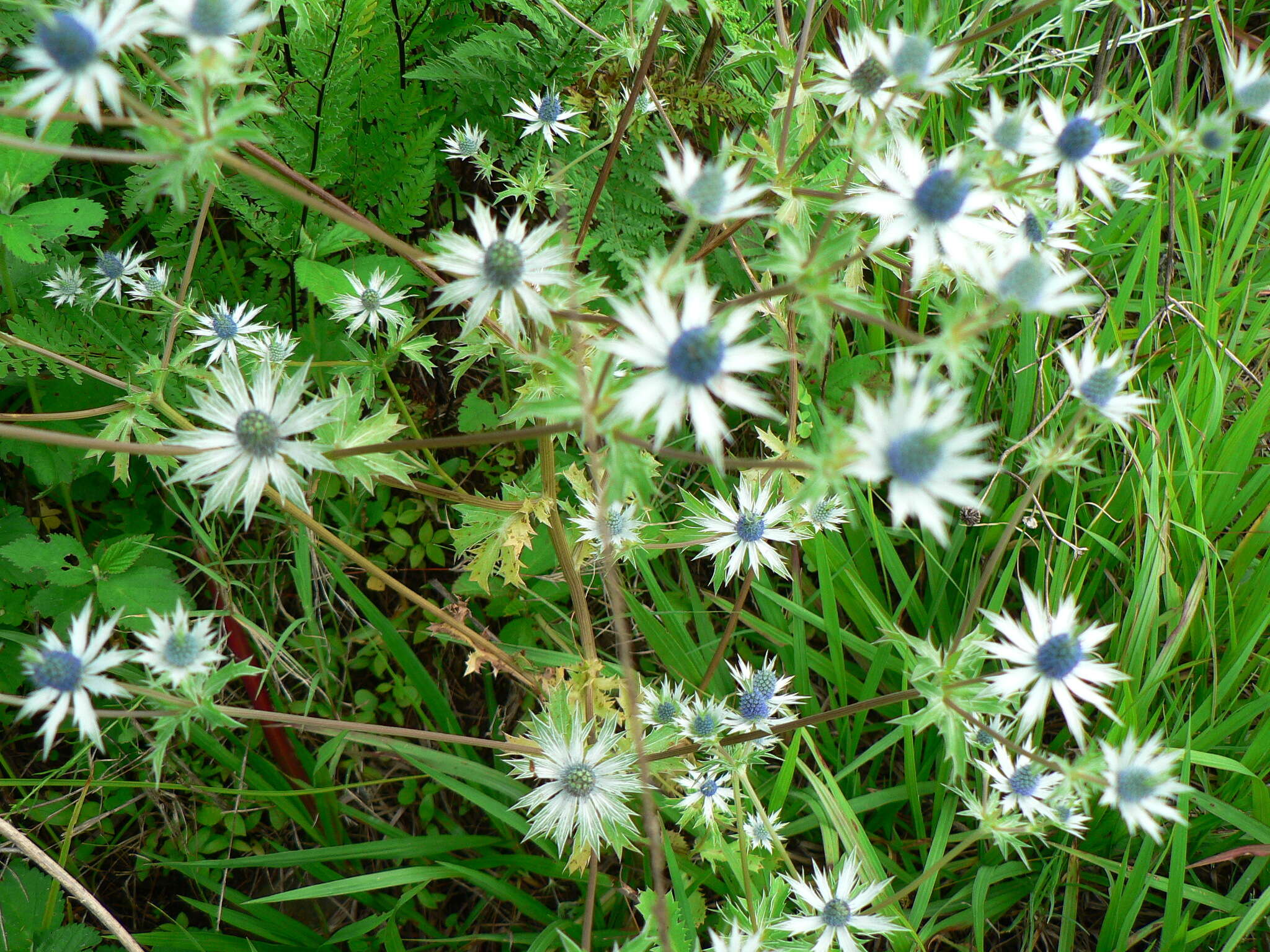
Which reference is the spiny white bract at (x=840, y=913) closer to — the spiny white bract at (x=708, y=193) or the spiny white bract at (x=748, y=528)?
the spiny white bract at (x=748, y=528)

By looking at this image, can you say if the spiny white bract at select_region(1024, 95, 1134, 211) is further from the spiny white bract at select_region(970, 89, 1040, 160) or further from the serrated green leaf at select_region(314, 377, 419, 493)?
the serrated green leaf at select_region(314, 377, 419, 493)

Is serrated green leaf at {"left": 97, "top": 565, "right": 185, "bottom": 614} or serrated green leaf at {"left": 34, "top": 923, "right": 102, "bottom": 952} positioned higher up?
serrated green leaf at {"left": 97, "top": 565, "right": 185, "bottom": 614}

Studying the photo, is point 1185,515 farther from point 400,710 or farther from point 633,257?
point 400,710

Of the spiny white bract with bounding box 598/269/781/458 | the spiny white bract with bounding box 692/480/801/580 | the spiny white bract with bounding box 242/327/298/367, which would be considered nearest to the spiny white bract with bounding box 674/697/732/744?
the spiny white bract with bounding box 692/480/801/580

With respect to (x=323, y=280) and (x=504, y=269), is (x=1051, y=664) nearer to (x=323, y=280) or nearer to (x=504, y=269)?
(x=504, y=269)

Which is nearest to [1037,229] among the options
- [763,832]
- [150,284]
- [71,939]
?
[763,832]

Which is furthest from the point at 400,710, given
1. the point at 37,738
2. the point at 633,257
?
the point at 633,257

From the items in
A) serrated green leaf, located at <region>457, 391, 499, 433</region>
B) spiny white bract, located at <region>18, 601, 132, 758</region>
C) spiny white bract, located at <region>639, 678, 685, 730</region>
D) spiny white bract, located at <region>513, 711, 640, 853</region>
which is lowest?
spiny white bract, located at <region>18, 601, 132, 758</region>
